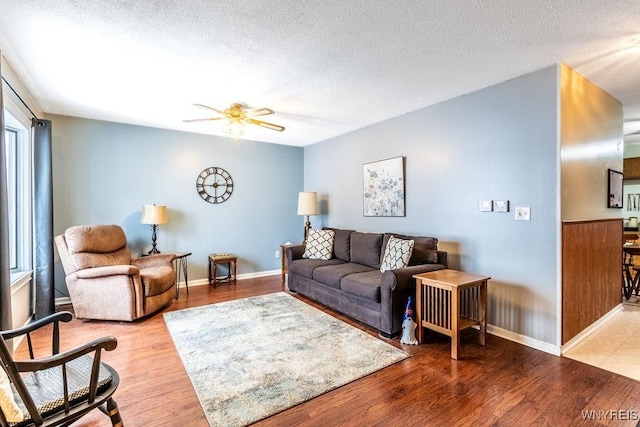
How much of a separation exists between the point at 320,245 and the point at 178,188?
7.90 ft

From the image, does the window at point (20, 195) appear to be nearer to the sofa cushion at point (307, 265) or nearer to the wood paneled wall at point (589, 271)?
the sofa cushion at point (307, 265)

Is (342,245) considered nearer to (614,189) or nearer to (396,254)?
(396,254)

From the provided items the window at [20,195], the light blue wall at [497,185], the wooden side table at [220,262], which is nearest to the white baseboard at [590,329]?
the light blue wall at [497,185]

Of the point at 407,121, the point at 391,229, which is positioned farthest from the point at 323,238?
the point at 407,121

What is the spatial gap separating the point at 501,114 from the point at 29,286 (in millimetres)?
5202

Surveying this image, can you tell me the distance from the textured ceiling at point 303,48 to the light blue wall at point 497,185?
0.25 m

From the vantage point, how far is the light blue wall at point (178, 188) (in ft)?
13.8

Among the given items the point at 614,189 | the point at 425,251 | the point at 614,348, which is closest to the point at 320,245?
the point at 425,251

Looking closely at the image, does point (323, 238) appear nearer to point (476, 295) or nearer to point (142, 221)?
point (476, 295)

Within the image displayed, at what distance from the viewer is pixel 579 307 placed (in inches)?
112

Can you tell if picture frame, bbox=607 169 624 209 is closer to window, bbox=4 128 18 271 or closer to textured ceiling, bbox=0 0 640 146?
textured ceiling, bbox=0 0 640 146

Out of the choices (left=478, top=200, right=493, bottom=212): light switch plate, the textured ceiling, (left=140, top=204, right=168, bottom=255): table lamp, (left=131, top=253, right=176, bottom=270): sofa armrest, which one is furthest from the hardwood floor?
the textured ceiling

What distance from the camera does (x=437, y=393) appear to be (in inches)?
80.8

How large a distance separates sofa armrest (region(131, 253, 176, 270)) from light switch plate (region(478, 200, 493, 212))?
3.79m
